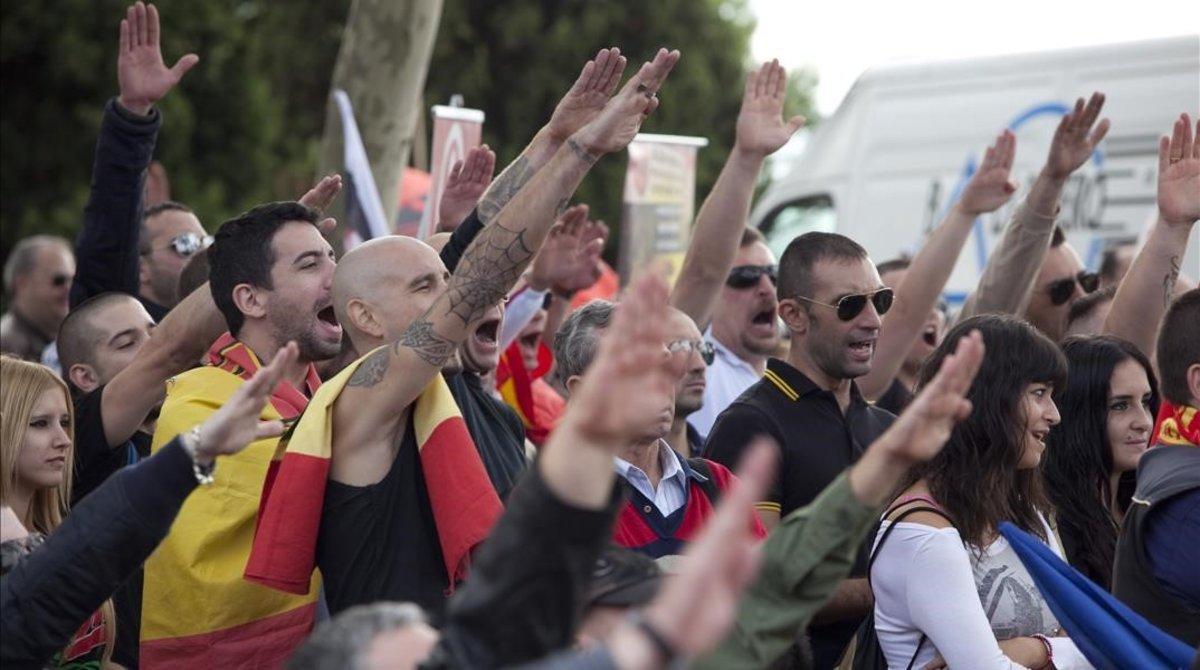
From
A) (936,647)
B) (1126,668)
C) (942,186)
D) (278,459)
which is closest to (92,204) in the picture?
(278,459)

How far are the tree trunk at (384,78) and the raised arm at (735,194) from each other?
147 inches

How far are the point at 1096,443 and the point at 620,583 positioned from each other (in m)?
2.44

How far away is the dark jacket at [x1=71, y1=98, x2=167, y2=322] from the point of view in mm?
5711

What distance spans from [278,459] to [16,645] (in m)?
1.03

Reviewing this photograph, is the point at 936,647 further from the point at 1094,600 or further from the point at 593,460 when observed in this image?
the point at 593,460

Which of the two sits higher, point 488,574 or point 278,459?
point 488,574

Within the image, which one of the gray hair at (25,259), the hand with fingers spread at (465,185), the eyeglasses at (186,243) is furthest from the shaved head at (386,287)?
the gray hair at (25,259)

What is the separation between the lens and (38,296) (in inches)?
357

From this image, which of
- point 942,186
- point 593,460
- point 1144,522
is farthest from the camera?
point 942,186

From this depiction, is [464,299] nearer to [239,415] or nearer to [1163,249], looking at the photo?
[239,415]

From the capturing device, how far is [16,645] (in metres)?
3.38

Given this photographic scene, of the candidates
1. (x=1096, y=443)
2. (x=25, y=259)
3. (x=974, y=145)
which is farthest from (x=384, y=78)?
(x=1096, y=443)

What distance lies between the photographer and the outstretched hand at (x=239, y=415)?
3.32 meters

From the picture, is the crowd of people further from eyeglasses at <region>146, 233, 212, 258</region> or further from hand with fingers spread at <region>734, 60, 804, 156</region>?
eyeglasses at <region>146, 233, 212, 258</region>
